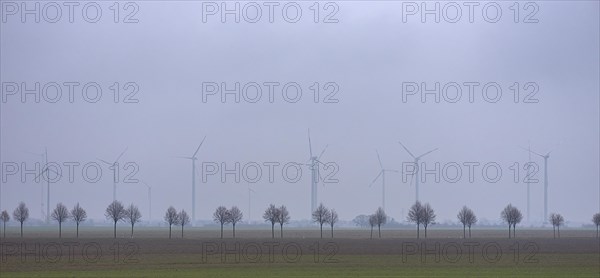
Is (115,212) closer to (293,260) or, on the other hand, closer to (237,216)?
(237,216)

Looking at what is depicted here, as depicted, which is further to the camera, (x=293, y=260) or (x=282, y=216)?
(x=282, y=216)

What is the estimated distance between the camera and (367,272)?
61594 millimetres

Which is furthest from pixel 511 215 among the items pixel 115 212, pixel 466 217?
pixel 115 212

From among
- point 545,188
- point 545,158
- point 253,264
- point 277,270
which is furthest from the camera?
point 545,188

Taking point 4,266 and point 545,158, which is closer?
point 4,266

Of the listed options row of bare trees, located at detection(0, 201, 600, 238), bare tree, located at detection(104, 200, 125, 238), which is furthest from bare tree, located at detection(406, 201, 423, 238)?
bare tree, located at detection(104, 200, 125, 238)

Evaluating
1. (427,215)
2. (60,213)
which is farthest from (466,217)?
(60,213)

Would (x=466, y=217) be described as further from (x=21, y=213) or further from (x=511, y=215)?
(x=21, y=213)

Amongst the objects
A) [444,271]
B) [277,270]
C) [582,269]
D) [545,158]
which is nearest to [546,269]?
[582,269]

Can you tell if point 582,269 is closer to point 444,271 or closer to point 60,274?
point 444,271

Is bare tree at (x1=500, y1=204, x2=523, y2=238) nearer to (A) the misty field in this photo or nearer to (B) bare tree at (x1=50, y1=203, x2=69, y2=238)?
(A) the misty field

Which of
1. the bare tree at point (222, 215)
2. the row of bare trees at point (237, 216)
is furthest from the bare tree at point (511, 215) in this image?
the bare tree at point (222, 215)

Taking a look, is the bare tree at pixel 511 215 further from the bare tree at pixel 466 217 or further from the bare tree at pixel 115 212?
the bare tree at pixel 115 212

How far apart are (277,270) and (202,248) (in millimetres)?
27214
